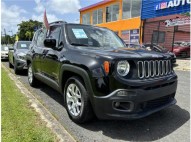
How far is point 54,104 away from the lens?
204 inches

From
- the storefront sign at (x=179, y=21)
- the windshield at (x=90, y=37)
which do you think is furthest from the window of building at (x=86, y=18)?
the windshield at (x=90, y=37)

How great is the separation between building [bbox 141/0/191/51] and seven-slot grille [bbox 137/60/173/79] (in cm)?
1330

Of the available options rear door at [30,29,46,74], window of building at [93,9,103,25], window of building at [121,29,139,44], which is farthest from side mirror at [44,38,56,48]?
window of building at [93,9,103,25]

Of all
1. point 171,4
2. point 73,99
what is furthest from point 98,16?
point 73,99

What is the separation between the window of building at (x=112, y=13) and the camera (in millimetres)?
23797

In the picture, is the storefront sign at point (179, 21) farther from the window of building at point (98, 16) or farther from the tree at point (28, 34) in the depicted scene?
the tree at point (28, 34)

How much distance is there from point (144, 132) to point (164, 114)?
979 millimetres

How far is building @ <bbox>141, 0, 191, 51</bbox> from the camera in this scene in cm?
1688

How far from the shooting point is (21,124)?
12.2 ft

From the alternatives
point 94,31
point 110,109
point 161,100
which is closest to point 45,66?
point 94,31

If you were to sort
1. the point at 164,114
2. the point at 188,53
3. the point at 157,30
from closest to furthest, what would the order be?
the point at 164,114 < the point at 188,53 < the point at 157,30

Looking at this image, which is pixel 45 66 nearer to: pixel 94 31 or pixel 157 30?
pixel 94 31

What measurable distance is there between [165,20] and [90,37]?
14802 millimetres

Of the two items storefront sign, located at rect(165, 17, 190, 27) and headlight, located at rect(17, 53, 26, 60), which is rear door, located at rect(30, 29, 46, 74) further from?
storefront sign, located at rect(165, 17, 190, 27)
